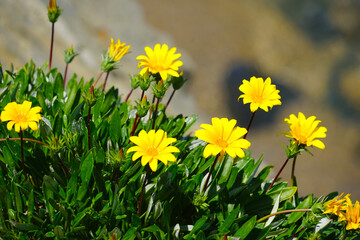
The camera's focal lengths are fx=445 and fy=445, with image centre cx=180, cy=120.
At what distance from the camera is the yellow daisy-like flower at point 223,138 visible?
1.80 metres

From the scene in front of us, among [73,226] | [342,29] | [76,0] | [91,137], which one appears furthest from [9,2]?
[342,29]

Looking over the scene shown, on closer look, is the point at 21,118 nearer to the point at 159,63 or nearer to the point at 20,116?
the point at 20,116

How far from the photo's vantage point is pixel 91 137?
2.28 m

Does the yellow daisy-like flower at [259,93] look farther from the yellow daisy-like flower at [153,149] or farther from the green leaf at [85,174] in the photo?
the green leaf at [85,174]

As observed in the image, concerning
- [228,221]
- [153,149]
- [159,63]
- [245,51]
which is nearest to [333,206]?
[228,221]

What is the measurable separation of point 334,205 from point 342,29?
26.2 feet

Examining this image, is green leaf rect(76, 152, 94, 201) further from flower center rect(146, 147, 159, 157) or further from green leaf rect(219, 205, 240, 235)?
green leaf rect(219, 205, 240, 235)

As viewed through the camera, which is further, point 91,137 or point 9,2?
point 9,2

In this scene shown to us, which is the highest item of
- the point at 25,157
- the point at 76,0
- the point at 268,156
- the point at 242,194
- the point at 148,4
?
the point at 148,4

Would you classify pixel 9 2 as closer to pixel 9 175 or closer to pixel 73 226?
pixel 9 175

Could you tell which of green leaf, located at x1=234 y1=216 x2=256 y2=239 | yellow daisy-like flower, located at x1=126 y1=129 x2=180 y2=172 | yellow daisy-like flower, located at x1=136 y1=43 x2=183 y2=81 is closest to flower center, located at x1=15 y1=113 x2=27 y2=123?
yellow daisy-like flower, located at x1=126 y1=129 x2=180 y2=172

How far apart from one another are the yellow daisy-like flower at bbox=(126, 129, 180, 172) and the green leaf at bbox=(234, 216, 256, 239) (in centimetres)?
52

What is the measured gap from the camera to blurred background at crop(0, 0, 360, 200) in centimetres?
555

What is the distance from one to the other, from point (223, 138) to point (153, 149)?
1.00 feet
